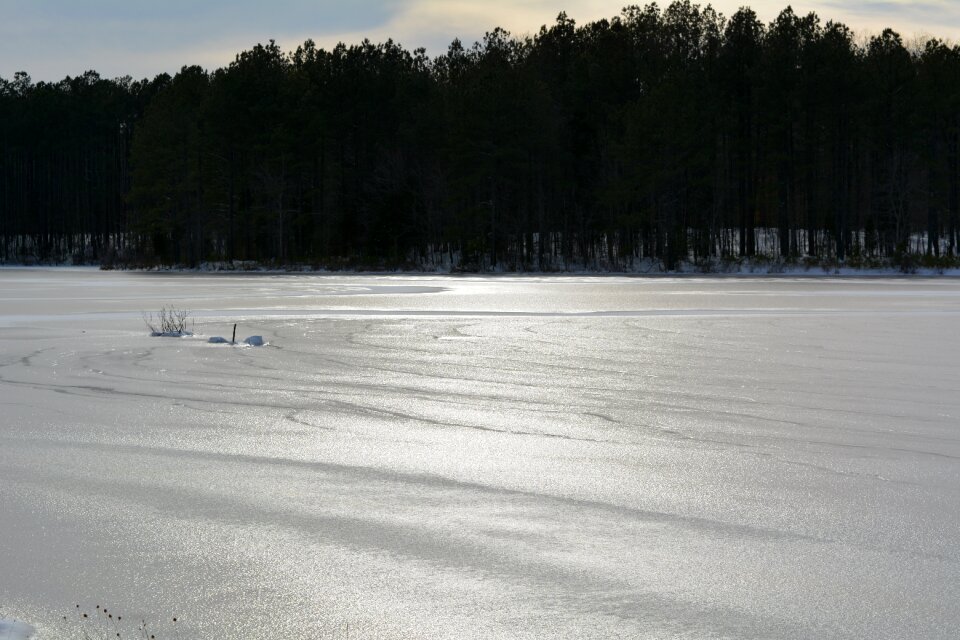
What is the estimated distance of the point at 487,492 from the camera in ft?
20.9

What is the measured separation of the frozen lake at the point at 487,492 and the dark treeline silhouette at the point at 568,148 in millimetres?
43913

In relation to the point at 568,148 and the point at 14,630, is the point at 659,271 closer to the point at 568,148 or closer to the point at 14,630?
the point at 568,148

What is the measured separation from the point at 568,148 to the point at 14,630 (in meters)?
64.8

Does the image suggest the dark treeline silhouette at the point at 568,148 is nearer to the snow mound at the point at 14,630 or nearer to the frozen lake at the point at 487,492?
the frozen lake at the point at 487,492

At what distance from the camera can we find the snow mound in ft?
13.1

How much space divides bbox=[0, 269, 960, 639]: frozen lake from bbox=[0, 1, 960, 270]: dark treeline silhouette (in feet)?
144

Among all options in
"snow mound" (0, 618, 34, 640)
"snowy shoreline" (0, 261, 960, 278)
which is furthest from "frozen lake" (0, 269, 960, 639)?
"snowy shoreline" (0, 261, 960, 278)

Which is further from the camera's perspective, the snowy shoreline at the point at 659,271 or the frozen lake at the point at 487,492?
the snowy shoreline at the point at 659,271

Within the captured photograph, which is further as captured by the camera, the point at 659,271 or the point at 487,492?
the point at 659,271

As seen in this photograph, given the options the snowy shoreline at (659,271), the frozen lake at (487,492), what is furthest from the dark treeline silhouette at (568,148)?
the frozen lake at (487,492)

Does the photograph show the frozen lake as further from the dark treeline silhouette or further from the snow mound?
the dark treeline silhouette

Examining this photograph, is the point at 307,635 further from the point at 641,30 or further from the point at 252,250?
the point at 252,250

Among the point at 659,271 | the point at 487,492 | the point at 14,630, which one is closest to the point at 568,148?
the point at 659,271

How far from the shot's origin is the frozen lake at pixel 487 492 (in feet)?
14.3
